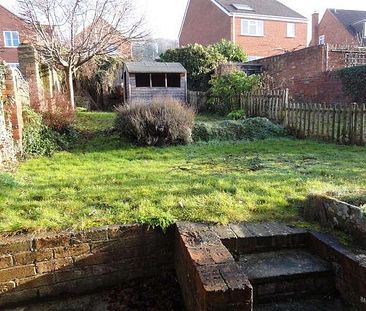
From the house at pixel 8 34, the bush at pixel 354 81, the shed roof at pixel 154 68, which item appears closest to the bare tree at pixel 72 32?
the shed roof at pixel 154 68

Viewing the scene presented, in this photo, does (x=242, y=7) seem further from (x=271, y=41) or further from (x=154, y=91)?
(x=154, y=91)

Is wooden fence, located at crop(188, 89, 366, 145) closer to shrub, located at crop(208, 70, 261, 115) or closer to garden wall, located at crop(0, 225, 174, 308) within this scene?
shrub, located at crop(208, 70, 261, 115)

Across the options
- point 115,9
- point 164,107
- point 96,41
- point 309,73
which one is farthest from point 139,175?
point 309,73

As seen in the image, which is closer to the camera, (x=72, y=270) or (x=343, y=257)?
(x=343, y=257)

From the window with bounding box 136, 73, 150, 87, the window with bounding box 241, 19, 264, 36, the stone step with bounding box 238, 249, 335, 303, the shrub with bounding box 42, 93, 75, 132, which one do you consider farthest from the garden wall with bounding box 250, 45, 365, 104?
the stone step with bounding box 238, 249, 335, 303

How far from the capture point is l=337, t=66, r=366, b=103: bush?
43.4ft

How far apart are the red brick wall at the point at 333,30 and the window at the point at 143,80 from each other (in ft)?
68.8

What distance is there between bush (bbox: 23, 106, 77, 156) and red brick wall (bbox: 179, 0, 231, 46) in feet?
70.5

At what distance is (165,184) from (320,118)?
6.19 meters

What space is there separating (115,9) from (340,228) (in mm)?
→ 15149

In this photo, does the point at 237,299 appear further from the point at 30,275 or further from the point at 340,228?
the point at 30,275

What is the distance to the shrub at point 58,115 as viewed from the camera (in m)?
7.82

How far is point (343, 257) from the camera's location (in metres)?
2.58

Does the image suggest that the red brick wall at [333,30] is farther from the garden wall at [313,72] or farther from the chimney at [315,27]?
the garden wall at [313,72]
